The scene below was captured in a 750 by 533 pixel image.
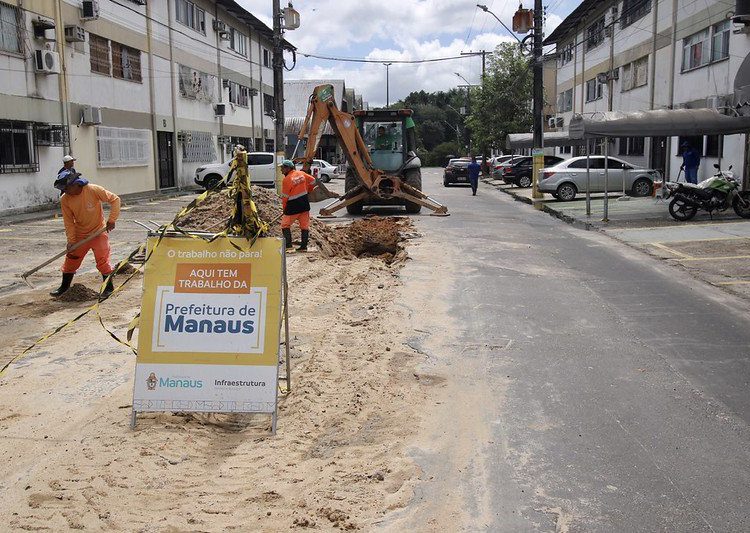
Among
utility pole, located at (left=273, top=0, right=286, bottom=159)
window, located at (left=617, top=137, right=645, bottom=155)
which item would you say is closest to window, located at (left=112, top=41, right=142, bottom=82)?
utility pole, located at (left=273, top=0, right=286, bottom=159)

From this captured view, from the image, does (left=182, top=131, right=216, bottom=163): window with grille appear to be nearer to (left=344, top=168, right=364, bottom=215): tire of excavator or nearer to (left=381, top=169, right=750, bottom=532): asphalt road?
(left=344, top=168, right=364, bottom=215): tire of excavator

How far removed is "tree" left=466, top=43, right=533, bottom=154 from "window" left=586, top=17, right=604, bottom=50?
4.86m

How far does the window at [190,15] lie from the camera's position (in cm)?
3451

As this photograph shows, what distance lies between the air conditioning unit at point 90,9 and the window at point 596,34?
2461 centimetres

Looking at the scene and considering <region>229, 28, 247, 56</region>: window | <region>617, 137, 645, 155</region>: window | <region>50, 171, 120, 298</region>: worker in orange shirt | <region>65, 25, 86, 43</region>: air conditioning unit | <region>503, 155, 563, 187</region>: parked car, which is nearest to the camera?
<region>50, 171, 120, 298</region>: worker in orange shirt

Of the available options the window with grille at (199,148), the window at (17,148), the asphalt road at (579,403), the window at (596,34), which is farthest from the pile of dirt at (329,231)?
the window at (596,34)

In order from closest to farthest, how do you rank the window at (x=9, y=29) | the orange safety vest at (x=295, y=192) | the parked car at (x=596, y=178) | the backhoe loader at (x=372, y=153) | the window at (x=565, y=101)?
the orange safety vest at (x=295, y=192) → the backhoe loader at (x=372, y=153) → the window at (x=9, y=29) → the parked car at (x=596, y=178) → the window at (x=565, y=101)

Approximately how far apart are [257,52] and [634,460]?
47.3 meters

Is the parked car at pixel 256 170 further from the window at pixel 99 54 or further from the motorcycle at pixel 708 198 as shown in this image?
the motorcycle at pixel 708 198

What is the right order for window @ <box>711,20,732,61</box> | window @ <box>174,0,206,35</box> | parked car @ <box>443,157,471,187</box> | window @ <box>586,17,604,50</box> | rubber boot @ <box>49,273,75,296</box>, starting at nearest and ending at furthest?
rubber boot @ <box>49,273,75,296</box> → window @ <box>711,20,732,61</box> → window @ <box>174,0,206,35</box> → window @ <box>586,17,604,50</box> → parked car @ <box>443,157,471,187</box>

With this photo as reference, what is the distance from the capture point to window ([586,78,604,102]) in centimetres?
3852

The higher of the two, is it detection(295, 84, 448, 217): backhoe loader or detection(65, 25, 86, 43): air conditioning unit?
detection(65, 25, 86, 43): air conditioning unit

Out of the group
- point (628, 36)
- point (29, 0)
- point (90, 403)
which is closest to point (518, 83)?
point (628, 36)

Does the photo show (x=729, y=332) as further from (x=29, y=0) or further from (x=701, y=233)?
(x=29, y=0)
